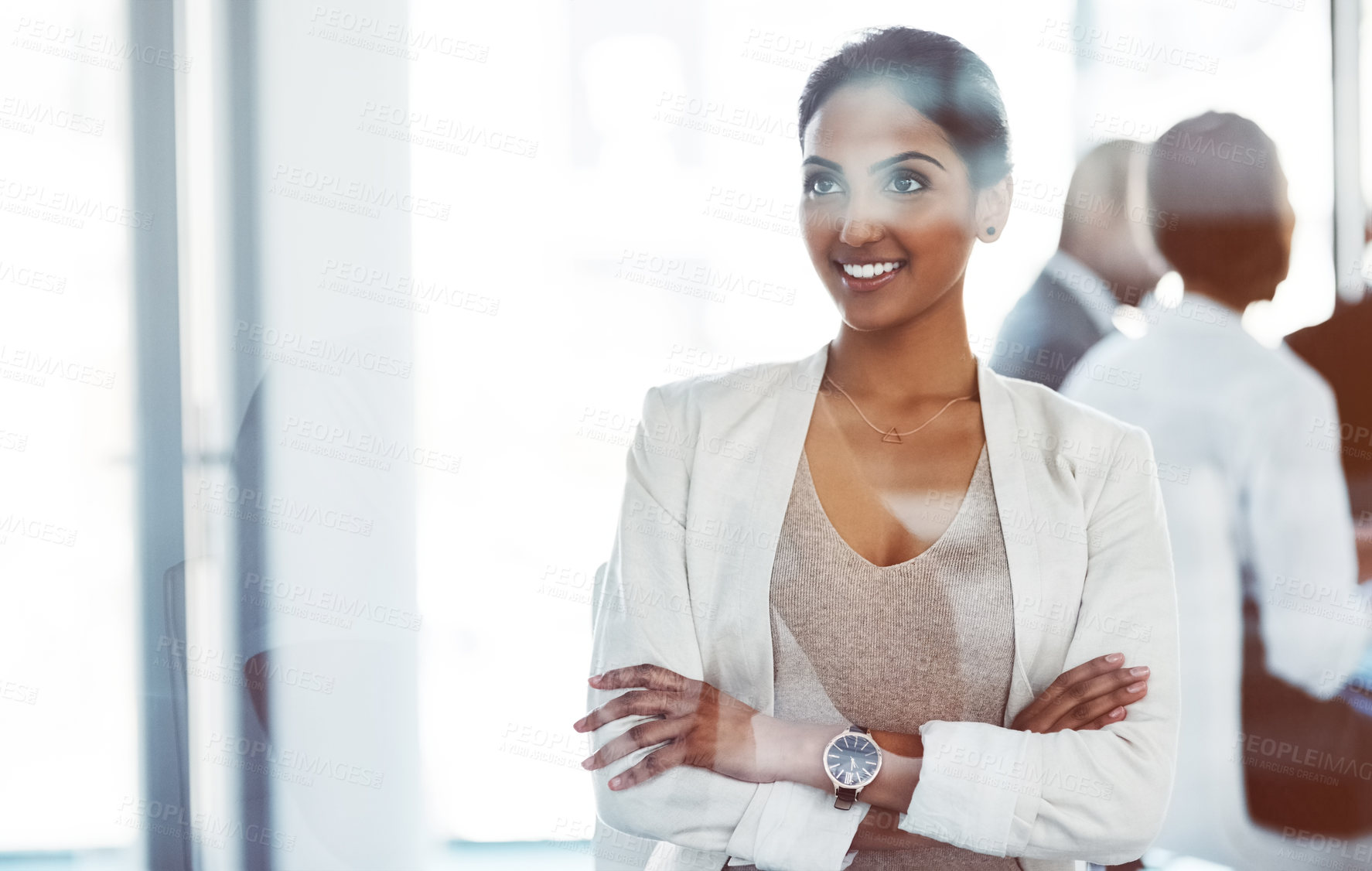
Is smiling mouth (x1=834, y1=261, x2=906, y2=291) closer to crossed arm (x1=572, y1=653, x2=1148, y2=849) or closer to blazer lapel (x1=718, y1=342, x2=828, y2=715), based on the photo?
blazer lapel (x1=718, y1=342, x2=828, y2=715)

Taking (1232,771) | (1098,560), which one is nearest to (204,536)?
(1098,560)

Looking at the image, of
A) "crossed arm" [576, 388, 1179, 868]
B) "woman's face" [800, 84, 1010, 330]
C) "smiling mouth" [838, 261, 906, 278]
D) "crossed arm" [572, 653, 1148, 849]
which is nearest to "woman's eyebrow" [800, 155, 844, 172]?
"woman's face" [800, 84, 1010, 330]

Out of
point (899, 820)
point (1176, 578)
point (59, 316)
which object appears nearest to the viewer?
point (899, 820)

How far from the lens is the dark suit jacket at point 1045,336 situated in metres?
1.30

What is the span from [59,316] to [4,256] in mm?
111

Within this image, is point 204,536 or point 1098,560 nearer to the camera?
point 1098,560

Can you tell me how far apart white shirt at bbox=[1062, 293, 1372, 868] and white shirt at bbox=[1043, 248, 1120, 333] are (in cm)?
4

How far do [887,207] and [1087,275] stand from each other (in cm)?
32

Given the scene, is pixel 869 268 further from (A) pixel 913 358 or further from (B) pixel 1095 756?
(B) pixel 1095 756

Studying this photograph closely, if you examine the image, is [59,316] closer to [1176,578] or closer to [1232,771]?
[1176,578]

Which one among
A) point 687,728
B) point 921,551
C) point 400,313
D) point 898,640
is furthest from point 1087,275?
point 400,313

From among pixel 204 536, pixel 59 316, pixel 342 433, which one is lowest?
pixel 204 536

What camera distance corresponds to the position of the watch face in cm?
116

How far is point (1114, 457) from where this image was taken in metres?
1.25
